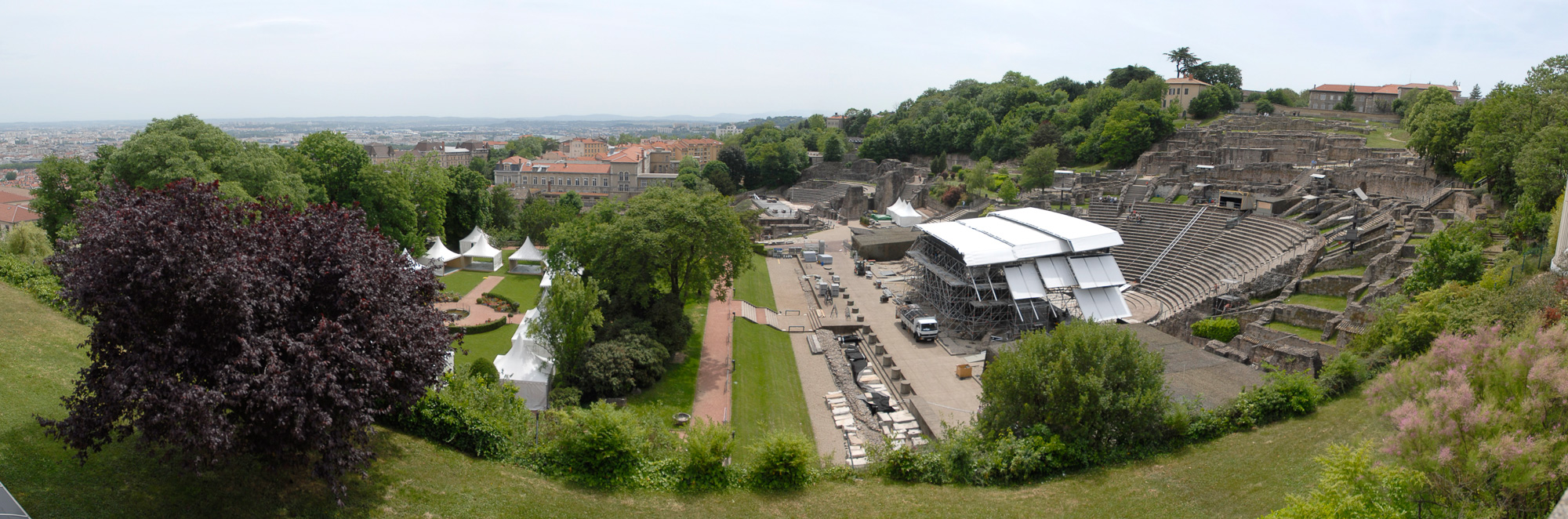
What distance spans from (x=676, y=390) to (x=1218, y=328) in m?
17.1

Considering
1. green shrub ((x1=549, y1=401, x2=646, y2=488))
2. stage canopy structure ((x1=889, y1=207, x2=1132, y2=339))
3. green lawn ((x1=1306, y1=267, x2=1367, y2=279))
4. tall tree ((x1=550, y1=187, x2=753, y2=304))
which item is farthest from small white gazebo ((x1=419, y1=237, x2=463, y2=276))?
green lawn ((x1=1306, y1=267, x2=1367, y2=279))

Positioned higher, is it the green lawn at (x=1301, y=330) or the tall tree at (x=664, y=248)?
the tall tree at (x=664, y=248)

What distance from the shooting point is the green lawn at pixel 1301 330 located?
22.6 meters

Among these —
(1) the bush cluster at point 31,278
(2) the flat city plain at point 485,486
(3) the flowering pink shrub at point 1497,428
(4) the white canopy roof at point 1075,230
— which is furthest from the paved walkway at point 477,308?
(3) the flowering pink shrub at point 1497,428

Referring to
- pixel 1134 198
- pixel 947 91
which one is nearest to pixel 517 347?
pixel 1134 198

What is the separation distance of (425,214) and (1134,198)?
1527 inches

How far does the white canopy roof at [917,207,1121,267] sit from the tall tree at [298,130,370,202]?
86.7ft

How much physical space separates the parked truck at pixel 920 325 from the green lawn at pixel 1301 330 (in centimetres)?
1066

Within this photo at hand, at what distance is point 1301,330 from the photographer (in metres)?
23.3

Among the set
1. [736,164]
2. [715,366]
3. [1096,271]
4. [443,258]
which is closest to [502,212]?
[443,258]

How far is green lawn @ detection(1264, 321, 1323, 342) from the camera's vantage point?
22625 millimetres

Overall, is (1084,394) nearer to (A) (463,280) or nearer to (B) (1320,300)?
(B) (1320,300)

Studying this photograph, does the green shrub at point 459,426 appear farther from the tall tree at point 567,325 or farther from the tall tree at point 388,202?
the tall tree at point 388,202

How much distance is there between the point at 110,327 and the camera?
8.73 metres
